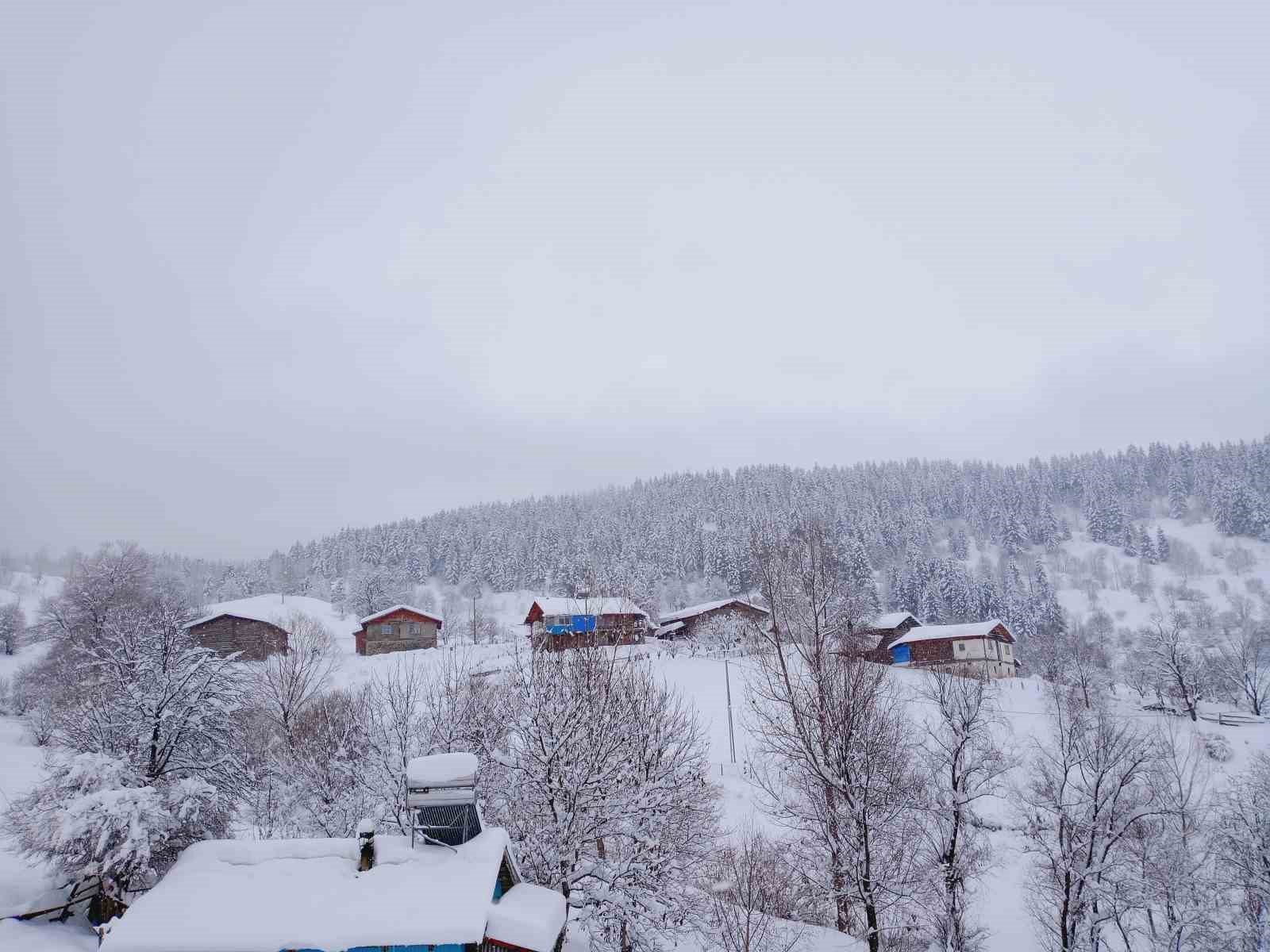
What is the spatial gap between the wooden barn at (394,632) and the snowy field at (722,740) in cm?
249

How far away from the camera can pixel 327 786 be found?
2834 cm

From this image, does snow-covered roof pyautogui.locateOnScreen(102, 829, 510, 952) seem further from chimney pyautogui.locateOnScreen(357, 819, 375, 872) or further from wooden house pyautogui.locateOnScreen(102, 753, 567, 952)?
chimney pyautogui.locateOnScreen(357, 819, 375, 872)

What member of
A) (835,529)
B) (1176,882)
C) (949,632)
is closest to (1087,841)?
(1176,882)

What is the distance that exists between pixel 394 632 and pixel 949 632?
6238 cm

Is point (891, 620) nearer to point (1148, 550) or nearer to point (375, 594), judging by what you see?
point (375, 594)

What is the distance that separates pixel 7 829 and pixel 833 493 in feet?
544

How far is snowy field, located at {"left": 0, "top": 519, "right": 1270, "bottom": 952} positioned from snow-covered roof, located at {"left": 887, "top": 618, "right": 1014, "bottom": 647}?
7.41m

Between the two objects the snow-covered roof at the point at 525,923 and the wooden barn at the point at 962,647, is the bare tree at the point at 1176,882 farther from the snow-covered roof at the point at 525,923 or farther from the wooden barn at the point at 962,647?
the wooden barn at the point at 962,647

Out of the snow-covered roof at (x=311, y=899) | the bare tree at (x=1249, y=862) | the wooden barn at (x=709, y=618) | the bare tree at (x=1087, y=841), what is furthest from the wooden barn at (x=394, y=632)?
the bare tree at (x=1249, y=862)

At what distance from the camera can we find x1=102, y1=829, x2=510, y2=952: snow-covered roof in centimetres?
1312

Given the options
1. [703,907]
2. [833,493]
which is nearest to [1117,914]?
[703,907]

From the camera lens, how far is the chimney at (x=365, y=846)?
49.9ft

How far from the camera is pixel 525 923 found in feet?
48.6

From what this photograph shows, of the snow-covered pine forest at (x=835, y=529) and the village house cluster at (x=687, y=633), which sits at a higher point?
the snow-covered pine forest at (x=835, y=529)
